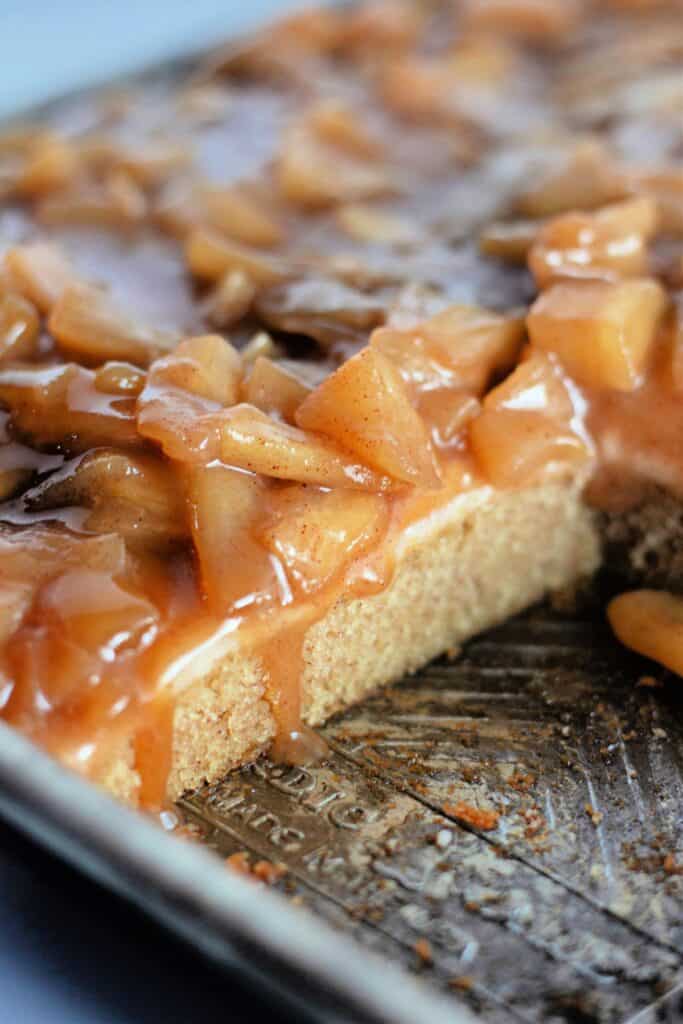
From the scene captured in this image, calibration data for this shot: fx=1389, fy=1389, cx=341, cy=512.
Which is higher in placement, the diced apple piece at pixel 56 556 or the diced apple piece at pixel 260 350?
the diced apple piece at pixel 56 556

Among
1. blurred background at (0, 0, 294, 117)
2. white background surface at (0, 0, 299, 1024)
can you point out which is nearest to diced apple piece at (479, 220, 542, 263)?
white background surface at (0, 0, 299, 1024)

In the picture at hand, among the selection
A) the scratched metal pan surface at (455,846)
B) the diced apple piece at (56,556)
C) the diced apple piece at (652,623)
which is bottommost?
the diced apple piece at (652,623)

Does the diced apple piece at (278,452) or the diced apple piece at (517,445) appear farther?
the diced apple piece at (517,445)

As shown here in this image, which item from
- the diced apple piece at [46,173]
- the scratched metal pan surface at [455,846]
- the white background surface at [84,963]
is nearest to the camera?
the scratched metal pan surface at [455,846]

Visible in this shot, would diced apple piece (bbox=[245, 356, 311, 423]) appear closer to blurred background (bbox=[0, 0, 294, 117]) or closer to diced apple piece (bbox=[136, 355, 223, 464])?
diced apple piece (bbox=[136, 355, 223, 464])

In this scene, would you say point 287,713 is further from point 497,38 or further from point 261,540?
point 497,38

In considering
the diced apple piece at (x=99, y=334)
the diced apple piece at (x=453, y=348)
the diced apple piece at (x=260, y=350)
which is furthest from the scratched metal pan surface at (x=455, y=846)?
the diced apple piece at (x=99, y=334)

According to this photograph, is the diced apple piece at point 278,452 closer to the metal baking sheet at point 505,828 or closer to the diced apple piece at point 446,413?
the diced apple piece at point 446,413
